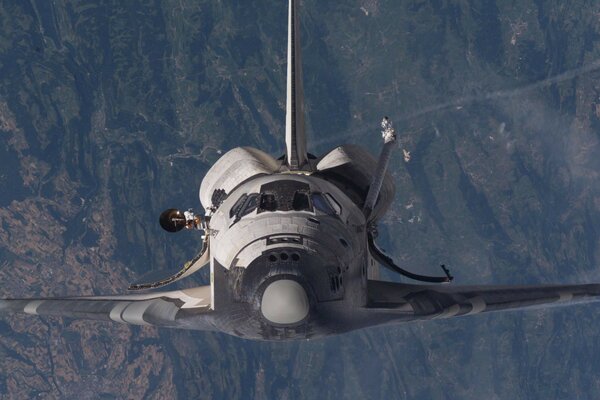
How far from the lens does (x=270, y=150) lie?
53719 millimetres

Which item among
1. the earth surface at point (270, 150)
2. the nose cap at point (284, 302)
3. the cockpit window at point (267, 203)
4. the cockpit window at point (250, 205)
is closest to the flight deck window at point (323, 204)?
the cockpit window at point (267, 203)

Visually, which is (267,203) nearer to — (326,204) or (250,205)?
(250,205)

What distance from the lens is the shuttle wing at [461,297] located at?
61.5ft

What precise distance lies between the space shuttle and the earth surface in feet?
102

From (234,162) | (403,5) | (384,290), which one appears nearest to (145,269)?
(403,5)

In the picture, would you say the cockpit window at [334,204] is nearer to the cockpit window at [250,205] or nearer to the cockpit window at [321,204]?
the cockpit window at [321,204]

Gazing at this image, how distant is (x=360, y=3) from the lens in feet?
180

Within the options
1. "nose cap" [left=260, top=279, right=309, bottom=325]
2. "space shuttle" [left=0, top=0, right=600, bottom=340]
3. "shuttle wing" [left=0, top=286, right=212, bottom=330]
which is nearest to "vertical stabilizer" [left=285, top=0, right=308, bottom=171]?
"space shuttle" [left=0, top=0, right=600, bottom=340]

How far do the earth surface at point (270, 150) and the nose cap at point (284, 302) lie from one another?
37.9m

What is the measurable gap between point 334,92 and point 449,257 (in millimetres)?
17393

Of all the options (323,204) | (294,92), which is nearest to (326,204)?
(323,204)

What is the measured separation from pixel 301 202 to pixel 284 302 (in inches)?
135

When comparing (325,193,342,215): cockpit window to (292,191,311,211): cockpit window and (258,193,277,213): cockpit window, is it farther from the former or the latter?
(258,193,277,213): cockpit window

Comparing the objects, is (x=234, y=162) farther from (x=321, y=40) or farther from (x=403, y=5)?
(x=403, y=5)
